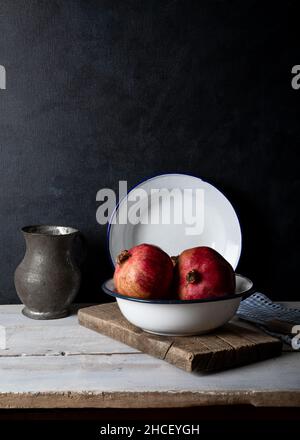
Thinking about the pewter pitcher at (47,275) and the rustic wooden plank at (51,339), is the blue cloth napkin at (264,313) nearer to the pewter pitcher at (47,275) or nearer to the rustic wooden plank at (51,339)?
the rustic wooden plank at (51,339)

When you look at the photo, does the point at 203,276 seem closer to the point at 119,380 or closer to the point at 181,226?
the point at 119,380

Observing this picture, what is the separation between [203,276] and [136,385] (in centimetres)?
23

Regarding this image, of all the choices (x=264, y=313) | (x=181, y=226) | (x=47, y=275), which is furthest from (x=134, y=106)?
(x=264, y=313)

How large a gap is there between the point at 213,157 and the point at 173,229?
0.67ft

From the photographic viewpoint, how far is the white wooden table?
3.00 ft

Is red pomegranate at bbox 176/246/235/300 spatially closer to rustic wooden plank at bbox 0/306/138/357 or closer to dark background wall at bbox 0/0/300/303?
rustic wooden plank at bbox 0/306/138/357

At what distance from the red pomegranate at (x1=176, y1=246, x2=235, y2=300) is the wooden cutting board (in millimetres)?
85

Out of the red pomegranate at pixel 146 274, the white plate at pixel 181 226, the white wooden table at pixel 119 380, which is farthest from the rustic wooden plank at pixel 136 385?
the white plate at pixel 181 226

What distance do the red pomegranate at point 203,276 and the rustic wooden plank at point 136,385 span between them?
14 centimetres

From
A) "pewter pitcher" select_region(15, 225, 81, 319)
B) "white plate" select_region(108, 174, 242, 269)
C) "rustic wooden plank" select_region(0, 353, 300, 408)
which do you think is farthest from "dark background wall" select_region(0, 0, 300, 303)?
"rustic wooden plank" select_region(0, 353, 300, 408)

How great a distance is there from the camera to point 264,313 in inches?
50.0
